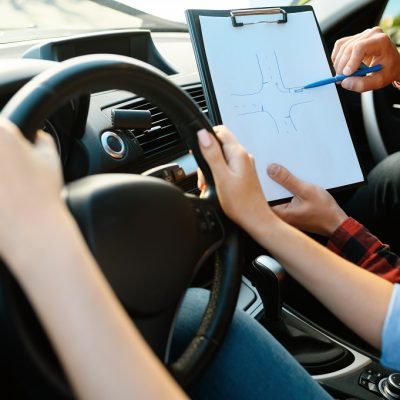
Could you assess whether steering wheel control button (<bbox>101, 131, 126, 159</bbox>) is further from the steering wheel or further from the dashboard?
the steering wheel

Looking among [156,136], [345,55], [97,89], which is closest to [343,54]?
[345,55]

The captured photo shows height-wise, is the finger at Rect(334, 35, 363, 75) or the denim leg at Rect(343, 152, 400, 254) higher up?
the finger at Rect(334, 35, 363, 75)

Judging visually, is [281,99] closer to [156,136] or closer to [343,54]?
[343,54]

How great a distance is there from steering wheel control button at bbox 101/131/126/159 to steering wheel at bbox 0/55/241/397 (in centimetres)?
37

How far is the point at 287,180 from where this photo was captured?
0.95m

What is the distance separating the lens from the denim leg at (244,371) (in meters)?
0.80

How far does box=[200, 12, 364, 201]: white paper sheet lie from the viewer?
0.96 metres

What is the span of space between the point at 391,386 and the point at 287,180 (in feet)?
1.46

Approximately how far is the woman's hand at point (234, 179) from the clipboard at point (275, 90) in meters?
0.22

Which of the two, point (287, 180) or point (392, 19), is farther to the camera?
point (392, 19)

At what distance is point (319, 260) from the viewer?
75 centimetres

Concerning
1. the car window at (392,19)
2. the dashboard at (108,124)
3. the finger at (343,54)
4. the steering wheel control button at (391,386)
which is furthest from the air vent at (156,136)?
the car window at (392,19)

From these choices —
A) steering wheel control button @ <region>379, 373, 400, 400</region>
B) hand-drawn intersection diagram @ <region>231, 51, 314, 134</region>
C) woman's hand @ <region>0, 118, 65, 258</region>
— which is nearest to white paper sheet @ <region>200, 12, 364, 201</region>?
hand-drawn intersection diagram @ <region>231, 51, 314, 134</region>

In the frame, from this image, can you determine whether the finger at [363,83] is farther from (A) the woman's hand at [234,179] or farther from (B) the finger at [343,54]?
(A) the woman's hand at [234,179]
